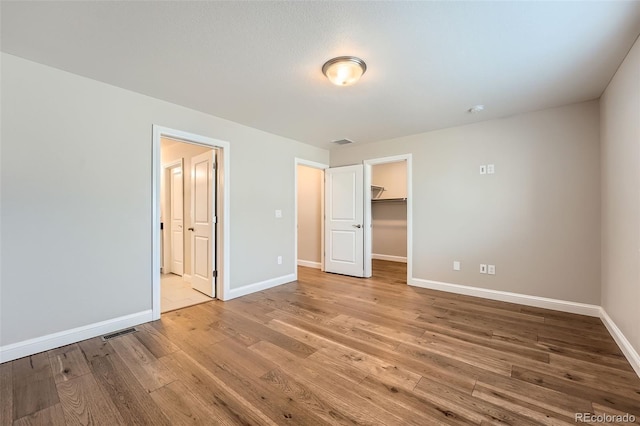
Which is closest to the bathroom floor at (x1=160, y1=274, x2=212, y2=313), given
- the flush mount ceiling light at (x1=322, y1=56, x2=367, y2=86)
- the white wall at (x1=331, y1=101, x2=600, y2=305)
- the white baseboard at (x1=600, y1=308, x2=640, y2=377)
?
the flush mount ceiling light at (x1=322, y1=56, x2=367, y2=86)

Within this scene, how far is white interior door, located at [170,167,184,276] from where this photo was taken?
15.9 feet

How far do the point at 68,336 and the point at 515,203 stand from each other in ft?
16.4

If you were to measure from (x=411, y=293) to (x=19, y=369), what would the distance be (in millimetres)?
4039

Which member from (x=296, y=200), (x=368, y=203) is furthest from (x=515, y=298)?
(x=296, y=200)

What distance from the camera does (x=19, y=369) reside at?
2.04m

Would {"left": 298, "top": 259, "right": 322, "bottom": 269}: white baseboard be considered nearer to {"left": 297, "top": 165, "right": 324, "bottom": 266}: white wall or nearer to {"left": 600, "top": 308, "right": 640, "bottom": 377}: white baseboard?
{"left": 297, "top": 165, "right": 324, "bottom": 266}: white wall

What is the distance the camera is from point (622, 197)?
2.36m

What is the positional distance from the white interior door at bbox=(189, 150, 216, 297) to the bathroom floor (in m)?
0.11

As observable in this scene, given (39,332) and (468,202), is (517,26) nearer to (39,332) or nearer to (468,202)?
(468,202)

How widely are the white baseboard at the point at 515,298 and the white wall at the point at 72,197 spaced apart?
3.76 m

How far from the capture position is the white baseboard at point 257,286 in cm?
372

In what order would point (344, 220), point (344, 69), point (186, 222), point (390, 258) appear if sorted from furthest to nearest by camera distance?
point (390, 258) < point (344, 220) < point (186, 222) < point (344, 69)

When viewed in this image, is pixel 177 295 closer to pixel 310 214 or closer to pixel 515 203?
pixel 310 214

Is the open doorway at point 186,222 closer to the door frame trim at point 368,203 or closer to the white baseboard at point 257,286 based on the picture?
the white baseboard at point 257,286
